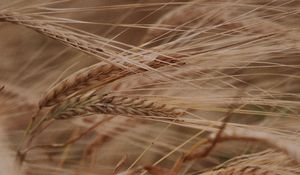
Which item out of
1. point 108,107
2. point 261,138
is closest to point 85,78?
point 108,107

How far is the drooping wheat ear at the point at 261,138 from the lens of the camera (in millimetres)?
816

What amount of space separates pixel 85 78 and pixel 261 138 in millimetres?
336

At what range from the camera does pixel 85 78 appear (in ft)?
2.69

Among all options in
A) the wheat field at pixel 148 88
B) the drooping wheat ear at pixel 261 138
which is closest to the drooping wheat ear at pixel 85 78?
the wheat field at pixel 148 88

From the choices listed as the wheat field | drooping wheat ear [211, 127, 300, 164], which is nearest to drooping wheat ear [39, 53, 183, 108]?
the wheat field

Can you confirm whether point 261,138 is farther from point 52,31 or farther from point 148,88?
point 52,31

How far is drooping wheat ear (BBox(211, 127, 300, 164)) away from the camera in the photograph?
2.68ft

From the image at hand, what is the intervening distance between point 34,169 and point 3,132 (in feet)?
0.29

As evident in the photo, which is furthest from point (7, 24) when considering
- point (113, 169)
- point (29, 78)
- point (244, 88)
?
point (244, 88)

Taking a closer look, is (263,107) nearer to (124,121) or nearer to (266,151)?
(266,151)

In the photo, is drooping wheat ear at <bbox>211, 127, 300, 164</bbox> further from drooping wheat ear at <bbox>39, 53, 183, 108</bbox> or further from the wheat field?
drooping wheat ear at <bbox>39, 53, 183, 108</bbox>

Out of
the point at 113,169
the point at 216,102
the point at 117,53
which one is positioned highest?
the point at 117,53

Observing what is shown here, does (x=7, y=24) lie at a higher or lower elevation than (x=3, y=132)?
higher

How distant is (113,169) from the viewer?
873mm
